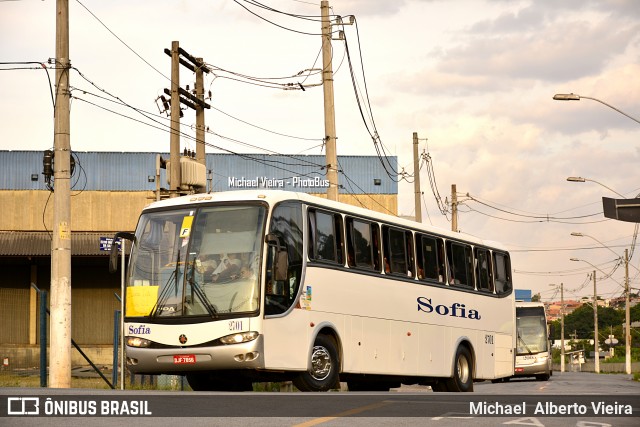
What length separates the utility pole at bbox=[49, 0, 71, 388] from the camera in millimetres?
22141

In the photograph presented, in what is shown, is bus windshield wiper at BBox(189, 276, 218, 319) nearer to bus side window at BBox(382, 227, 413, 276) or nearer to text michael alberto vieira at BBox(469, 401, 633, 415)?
text michael alberto vieira at BBox(469, 401, 633, 415)

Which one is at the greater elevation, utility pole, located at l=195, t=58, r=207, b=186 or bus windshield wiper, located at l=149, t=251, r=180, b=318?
utility pole, located at l=195, t=58, r=207, b=186

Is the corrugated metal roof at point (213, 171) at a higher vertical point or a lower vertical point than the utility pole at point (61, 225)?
higher

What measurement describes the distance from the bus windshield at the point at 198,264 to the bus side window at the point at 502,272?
1012 centimetres

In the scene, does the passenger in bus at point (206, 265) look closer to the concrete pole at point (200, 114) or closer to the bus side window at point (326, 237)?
the bus side window at point (326, 237)

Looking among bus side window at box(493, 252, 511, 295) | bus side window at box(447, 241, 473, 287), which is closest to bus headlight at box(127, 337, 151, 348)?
bus side window at box(447, 241, 473, 287)

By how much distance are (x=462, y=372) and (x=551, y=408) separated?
33.8 feet

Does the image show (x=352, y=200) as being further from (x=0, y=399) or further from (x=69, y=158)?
(x=0, y=399)

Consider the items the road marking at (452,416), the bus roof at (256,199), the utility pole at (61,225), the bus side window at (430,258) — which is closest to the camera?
the road marking at (452,416)

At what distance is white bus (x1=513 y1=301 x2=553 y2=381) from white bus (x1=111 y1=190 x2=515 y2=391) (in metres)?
26.5

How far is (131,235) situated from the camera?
18688 mm

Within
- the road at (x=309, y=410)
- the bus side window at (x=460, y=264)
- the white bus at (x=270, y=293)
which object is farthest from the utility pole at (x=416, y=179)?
the road at (x=309, y=410)

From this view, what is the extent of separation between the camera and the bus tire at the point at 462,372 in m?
24.0

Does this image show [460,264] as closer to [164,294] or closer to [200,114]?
[164,294]
